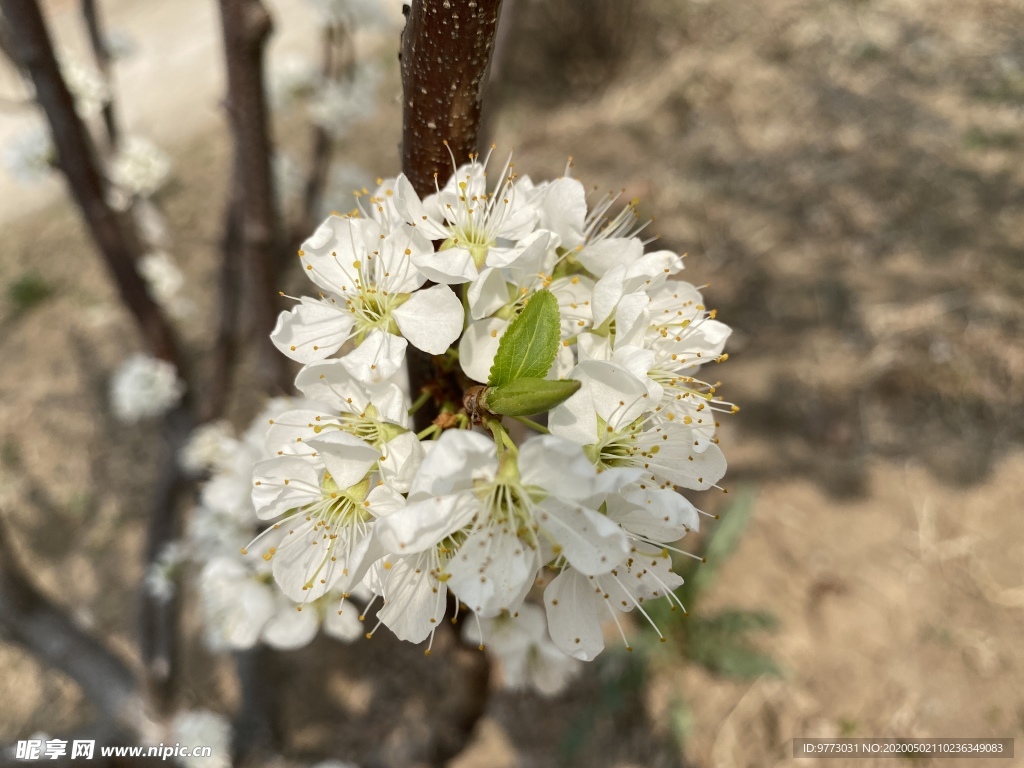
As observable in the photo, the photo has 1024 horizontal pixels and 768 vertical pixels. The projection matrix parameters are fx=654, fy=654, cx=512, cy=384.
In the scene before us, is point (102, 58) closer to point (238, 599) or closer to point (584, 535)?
point (238, 599)

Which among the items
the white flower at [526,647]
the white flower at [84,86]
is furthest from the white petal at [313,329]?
the white flower at [84,86]

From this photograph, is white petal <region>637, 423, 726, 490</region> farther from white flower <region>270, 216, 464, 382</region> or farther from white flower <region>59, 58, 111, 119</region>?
white flower <region>59, 58, 111, 119</region>

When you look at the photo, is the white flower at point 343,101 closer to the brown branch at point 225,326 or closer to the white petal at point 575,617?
the brown branch at point 225,326

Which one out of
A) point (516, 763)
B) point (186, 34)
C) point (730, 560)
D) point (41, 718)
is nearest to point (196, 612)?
point (41, 718)

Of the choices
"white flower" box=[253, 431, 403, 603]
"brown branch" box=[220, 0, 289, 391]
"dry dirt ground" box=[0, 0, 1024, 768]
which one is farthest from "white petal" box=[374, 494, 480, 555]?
"dry dirt ground" box=[0, 0, 1024, 768]

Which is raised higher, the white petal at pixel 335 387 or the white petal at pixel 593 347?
the white petal at pixel 593 347
